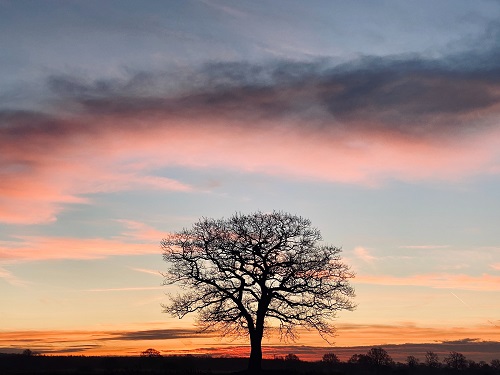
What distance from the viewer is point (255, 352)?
4662cm

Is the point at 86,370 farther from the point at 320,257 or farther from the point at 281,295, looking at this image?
the point at 320,257

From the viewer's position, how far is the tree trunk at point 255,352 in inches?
1806

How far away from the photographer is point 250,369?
150ft

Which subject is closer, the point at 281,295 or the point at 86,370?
the point at 86,370

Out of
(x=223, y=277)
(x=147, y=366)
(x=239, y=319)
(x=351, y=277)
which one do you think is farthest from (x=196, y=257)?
(x=351, y=277)

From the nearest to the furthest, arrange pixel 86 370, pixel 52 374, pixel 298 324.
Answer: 1. pixel 52 374
2. pixel 86 370
3. pixel 298 324

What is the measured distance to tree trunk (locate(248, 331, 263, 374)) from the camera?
151 feet

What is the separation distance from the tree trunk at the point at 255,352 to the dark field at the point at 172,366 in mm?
700

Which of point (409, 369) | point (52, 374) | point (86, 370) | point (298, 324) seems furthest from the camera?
point (409, 369)

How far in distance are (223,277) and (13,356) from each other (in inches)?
763

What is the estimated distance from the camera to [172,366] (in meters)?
47.7

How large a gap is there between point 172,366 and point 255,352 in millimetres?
6536

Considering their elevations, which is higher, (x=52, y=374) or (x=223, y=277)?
(x=223, y=277)

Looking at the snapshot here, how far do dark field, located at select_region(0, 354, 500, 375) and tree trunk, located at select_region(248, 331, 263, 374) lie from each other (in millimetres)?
700
